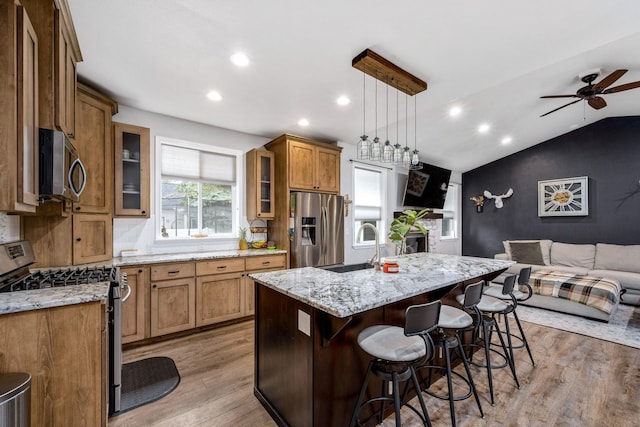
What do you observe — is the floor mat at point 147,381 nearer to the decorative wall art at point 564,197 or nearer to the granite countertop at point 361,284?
the granite countertop at point 361,284

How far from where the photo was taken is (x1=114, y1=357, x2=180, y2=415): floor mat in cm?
204

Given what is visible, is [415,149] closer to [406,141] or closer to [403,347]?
[406,141]

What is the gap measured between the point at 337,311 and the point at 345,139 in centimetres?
378

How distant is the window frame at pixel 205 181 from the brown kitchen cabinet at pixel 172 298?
0.64 metres

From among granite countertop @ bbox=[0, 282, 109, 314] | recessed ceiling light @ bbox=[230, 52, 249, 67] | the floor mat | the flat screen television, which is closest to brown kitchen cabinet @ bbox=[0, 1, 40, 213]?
granite countertop @ bbox=[0, 282, 109, 314]

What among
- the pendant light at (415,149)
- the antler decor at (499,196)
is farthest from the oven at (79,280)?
the antler decor at (499,196)

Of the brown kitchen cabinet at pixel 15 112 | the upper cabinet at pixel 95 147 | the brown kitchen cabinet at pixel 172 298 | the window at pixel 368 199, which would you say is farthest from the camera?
the window at pixel 368 199

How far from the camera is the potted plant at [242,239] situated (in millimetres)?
3918

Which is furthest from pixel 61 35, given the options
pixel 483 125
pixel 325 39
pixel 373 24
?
pixel 483 125

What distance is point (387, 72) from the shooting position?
259 cm

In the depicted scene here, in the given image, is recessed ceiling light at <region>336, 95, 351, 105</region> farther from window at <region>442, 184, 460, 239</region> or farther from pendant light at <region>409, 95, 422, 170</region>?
window at <region>442, 184, 460, 239</region>

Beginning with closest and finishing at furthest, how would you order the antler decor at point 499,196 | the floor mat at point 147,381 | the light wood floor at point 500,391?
the light wood floor at point 500,391
the floor mat at point 147,381
the antler decor at point 499,196

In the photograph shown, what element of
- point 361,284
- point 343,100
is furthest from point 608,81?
point 361,284

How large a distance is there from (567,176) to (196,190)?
713 centimetres
